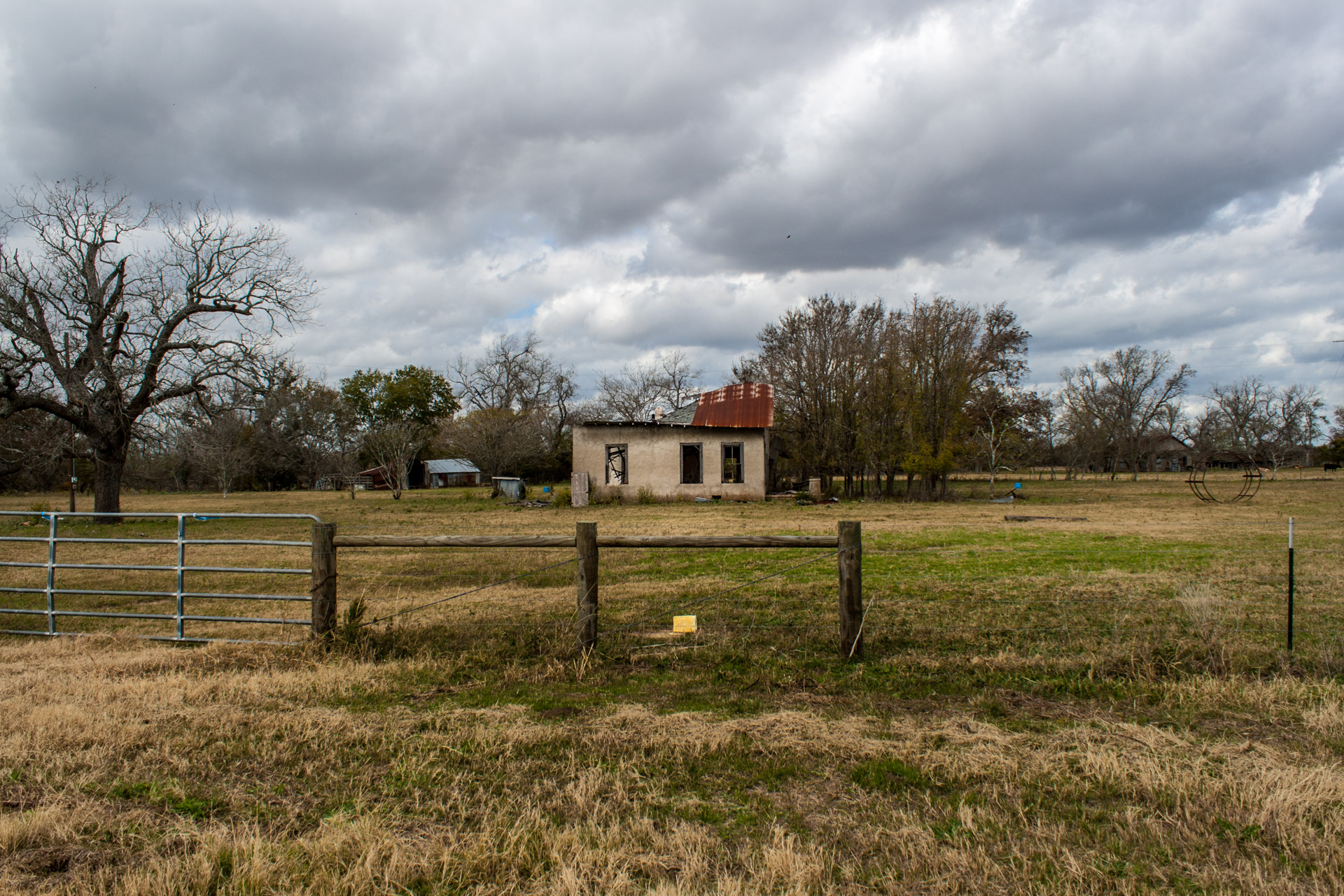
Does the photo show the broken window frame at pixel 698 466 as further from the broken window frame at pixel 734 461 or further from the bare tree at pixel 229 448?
the bare tree at pixel 229 448

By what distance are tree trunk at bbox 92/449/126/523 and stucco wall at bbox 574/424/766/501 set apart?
13.9 m

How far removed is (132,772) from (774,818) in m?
3.38

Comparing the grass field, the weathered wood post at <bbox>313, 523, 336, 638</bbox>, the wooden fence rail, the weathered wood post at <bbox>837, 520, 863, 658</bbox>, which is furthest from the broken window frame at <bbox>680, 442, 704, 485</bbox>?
the weathered wood post at <bbox>837, 520, 863, 658</bbox>

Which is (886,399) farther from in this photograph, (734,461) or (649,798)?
(649,798)

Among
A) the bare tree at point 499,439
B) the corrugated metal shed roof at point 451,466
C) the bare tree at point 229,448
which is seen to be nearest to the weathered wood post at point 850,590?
the bare tree at point 229,448

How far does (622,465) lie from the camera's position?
2791 cm

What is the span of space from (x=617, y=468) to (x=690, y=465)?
2886 millimetres

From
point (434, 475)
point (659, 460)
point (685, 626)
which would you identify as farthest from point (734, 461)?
point (434, 475)

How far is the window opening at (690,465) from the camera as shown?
90.6 ft

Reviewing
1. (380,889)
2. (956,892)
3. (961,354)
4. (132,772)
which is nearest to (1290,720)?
(956,892)

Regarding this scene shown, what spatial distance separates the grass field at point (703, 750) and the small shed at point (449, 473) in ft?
156

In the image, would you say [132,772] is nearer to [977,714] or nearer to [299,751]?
[299,751]

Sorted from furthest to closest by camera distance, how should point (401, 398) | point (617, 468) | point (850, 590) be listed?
point (401, 398)
point (617, 468)
point (850, 590)

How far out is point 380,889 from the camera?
2.79 m
